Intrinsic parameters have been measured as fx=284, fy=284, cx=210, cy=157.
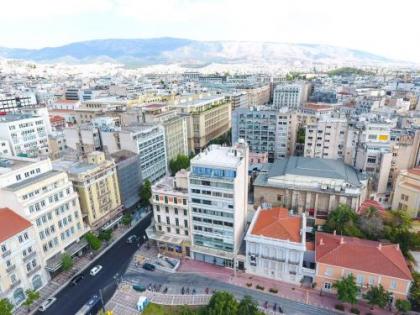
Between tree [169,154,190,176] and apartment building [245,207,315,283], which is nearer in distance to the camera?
apartment building [245,207,315,283]

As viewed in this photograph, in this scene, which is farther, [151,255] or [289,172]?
[289,172]

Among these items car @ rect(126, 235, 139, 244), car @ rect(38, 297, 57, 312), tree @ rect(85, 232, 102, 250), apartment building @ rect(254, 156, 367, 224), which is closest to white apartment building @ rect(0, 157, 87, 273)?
tree @ rect(85, 232, 102, 250)

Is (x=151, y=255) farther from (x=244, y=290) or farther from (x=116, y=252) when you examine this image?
(x=244, y=290)

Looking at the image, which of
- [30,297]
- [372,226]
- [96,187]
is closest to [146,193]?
[96,187]

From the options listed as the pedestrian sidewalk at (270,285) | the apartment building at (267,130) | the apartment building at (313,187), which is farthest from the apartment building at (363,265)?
the apartment building at (267,130)

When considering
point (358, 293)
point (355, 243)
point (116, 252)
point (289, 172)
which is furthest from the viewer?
point (289, 172)

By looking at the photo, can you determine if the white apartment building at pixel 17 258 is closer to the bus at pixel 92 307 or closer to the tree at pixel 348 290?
the bus at pixel 92 307

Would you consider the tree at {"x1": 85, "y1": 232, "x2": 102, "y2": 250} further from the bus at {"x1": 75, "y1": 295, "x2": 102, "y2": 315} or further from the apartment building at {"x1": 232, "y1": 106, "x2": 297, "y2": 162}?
the apartment building at {"x1": 232, "y1": 106, "x2": 297, "y2": 162}

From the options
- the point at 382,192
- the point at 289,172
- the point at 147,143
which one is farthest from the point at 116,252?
the point at 382,192
